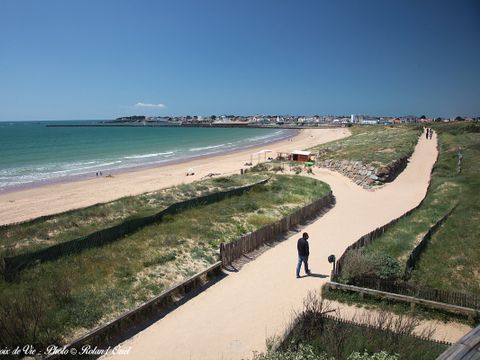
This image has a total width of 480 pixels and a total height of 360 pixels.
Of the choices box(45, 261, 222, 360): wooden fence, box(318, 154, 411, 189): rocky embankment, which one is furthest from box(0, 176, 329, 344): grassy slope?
box(318, 154, 411, 189): rocky embankment

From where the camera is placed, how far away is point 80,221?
15.2 meters

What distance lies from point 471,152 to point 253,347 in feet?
108

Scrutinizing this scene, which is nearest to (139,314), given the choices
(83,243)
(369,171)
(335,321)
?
(83,243)

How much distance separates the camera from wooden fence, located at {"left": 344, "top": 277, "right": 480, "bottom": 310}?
8.16 m

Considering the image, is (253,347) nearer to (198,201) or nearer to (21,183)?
(198,201)

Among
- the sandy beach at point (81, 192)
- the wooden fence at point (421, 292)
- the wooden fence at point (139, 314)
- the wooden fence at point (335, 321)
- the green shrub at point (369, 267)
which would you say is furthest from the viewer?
the sandy beach at point (81, 192)

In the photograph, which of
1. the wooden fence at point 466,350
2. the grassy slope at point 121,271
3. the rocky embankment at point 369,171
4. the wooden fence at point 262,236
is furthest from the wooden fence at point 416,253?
the rocky embankment at point 369,171

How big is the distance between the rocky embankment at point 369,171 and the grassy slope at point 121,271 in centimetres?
1232

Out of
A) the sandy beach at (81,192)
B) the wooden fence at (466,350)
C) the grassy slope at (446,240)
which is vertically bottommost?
the sandy beach at (81,192)

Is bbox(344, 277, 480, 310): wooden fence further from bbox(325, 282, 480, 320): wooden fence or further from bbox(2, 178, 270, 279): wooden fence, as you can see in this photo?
bbox(2, 178, 270, 279): wooden fence

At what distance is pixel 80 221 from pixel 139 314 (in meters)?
8.36

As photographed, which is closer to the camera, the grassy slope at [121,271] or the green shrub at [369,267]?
the grassy slope at [121,271]

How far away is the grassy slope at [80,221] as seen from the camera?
12.7 meters

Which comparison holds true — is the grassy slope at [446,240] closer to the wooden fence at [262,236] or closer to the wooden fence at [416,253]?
the wooden fence at [416,253]
